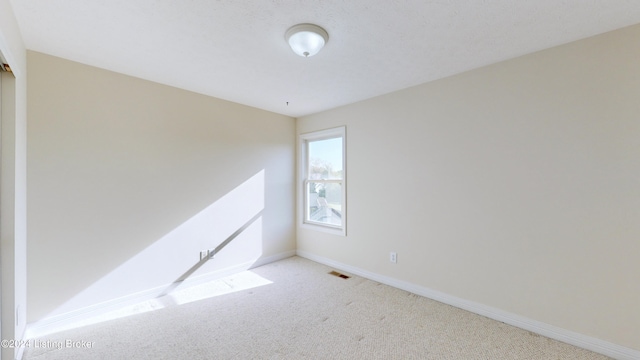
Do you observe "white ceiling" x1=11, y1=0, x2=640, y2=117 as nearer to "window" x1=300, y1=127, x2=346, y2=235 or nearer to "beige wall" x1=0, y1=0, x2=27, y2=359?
"beige wall" x1=0, y1=0, x2=27, y2=359

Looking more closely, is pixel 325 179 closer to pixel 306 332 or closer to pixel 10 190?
pixel 306 332

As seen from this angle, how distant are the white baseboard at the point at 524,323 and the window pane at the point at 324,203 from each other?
3.29ft

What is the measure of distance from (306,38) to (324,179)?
8.05 ft

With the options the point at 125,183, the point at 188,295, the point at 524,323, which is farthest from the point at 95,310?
the point at 524,323

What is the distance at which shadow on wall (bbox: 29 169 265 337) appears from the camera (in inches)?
95.3

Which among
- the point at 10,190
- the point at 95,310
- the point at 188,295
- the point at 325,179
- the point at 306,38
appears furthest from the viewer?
the point at 325,179

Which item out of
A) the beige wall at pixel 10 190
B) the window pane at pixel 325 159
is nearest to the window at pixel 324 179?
the window pane at pixel 325 159

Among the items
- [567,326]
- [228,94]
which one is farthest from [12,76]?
[567,326]

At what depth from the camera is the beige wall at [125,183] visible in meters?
2.22

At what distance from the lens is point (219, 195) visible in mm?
3396

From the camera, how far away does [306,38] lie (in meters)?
1.90

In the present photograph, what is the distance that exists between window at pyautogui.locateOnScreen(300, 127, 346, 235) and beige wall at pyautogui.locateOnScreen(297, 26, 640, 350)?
2.29 feet

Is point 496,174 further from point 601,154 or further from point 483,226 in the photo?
point 601,154

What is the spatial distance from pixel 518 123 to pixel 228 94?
3232mm
